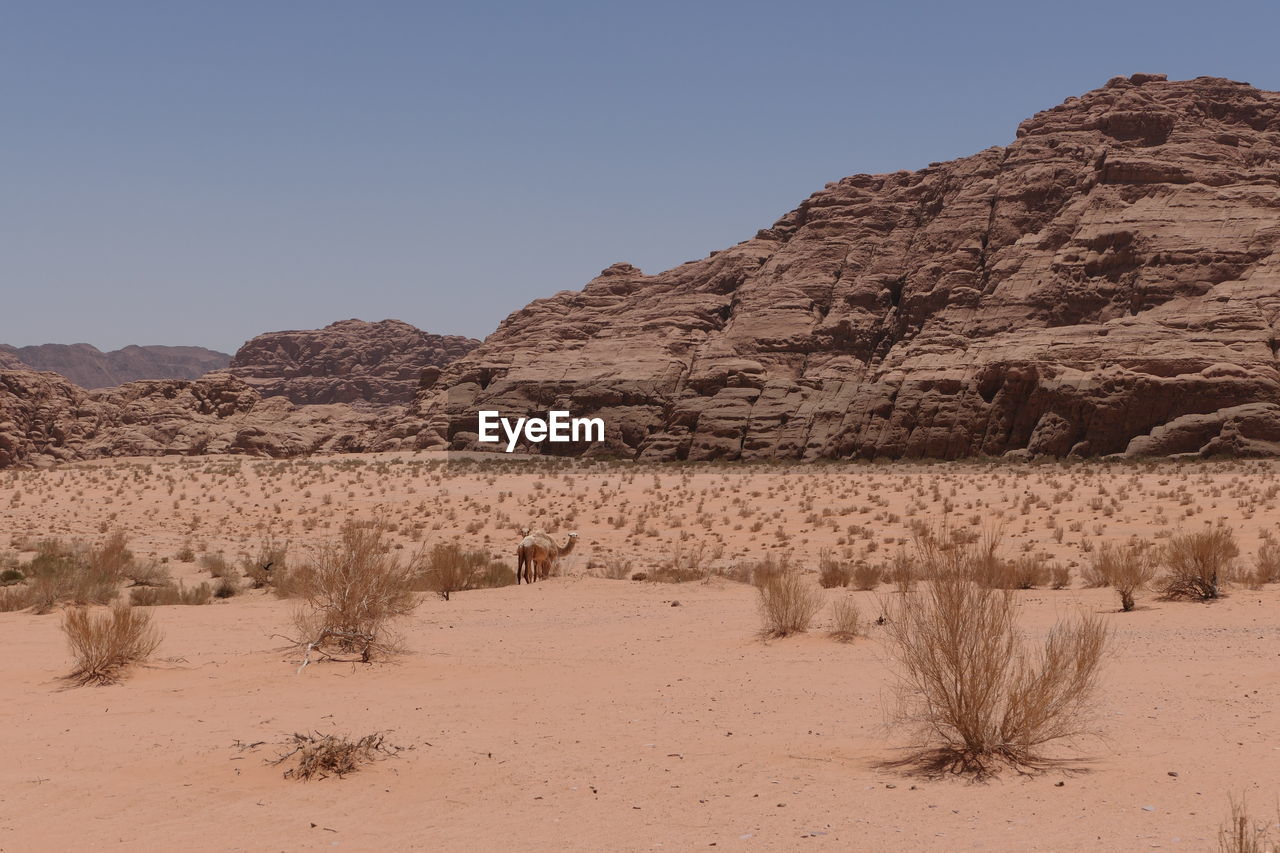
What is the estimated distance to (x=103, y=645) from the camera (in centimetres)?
912

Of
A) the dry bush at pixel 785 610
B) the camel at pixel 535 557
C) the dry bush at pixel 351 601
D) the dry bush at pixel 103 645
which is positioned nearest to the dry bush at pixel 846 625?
the dry bush at pixel 785 610

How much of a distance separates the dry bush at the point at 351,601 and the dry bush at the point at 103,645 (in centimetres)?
152

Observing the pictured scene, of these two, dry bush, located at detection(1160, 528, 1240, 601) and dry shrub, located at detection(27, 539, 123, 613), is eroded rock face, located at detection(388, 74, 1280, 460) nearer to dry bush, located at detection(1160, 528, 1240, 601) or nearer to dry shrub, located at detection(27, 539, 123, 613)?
dry bush, located at detection(1160, 528, 1240, 601)

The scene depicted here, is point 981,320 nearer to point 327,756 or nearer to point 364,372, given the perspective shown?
point 327,756

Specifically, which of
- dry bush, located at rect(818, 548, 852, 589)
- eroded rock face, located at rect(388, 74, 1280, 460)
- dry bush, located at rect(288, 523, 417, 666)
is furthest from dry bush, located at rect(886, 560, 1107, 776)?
eroded rock face, located at rect(388, 74, 1280, 460)

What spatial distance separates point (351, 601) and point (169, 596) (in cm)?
597

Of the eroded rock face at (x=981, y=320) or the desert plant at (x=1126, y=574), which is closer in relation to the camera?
the desert plant at (x=1126, y=574)

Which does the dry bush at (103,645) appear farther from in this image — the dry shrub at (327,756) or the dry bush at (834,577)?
the dry bush at (834,577)

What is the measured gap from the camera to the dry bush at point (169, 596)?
47.2 ft

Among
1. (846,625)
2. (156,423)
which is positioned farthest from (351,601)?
(156,423)

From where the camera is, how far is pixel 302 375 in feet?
650

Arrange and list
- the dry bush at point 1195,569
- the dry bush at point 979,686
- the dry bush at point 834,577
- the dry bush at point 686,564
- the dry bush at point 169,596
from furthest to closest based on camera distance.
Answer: the dry bush at point 686,564, the dry bush at point 834,577, the dry bush at point 169,596, the dry bush at point 1195,569, the dry bush at point 979,686

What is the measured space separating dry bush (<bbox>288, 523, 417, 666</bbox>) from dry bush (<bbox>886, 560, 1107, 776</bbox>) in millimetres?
Answer: 5698

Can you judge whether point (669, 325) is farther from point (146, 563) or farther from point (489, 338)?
point (146, 563)
